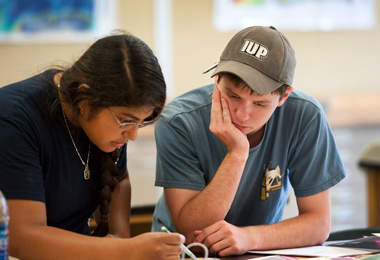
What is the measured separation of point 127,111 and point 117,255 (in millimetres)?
383

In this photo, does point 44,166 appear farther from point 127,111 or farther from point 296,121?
point 296,121

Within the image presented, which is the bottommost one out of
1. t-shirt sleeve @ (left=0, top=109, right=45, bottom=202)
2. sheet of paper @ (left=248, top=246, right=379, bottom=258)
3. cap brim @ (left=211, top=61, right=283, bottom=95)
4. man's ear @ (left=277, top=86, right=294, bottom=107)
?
sheet of paper @ (left=248, top=246, right=379, bottom=258)

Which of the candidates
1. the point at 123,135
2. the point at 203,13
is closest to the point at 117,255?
the point at 123,135

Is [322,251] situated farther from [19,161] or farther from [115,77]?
[19,161]

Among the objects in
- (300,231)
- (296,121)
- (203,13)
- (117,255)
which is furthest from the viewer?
(203,13)

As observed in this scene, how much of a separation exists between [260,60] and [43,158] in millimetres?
755

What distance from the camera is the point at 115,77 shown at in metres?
1.32

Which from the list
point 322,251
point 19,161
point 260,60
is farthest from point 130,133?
point 322,251

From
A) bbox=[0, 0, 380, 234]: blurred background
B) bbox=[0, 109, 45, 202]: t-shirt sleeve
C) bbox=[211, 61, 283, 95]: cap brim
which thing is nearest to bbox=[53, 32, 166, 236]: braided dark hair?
bbox=[0, 109, 45, 202]: t-shirt sleeve

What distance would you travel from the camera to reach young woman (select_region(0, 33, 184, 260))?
1.23m

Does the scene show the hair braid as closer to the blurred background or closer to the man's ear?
the man's ear

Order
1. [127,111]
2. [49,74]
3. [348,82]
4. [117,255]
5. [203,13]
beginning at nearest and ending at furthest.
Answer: [117,255]
[127,111]
[49,74]
[203,13]
[348,82]

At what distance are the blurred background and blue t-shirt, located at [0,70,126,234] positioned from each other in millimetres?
1343

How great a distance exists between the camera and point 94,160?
154 cm
